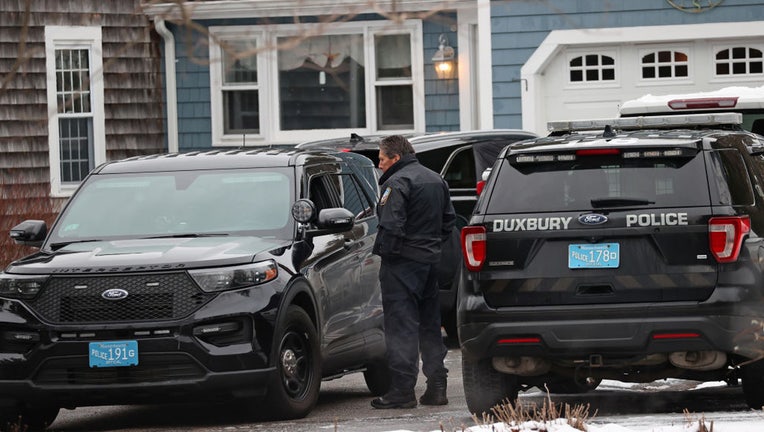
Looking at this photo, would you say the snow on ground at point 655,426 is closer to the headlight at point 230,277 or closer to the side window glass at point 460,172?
the headlight at point 230,277

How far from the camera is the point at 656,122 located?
10953 millimetres

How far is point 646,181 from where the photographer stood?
844cm

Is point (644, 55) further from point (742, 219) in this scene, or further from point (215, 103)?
point (742, 219)

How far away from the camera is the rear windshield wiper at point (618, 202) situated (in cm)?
836

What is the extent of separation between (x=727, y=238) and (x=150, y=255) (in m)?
3.51

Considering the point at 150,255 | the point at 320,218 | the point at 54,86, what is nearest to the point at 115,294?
the point at 150,255

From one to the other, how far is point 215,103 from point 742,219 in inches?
606

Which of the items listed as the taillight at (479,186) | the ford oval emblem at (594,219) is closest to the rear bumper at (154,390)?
the ford oval emblem at (594,219)

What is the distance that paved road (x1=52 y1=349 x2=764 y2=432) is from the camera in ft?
29.1

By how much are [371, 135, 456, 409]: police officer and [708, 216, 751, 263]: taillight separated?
92.9 inches

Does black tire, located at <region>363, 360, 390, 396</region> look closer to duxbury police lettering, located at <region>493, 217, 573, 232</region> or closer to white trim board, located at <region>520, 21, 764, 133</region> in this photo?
duxbury police lettering, located at <region>493, 217, 573, 232</region>

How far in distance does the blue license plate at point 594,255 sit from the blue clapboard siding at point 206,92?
13.6 metres

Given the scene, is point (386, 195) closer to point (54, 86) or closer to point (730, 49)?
point (730, 49)

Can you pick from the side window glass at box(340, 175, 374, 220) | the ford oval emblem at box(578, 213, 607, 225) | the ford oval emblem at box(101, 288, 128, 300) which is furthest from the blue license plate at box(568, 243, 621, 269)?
the side window glass at box(340, 175, 374, 220)
